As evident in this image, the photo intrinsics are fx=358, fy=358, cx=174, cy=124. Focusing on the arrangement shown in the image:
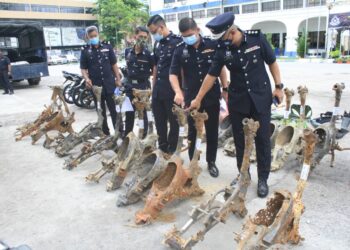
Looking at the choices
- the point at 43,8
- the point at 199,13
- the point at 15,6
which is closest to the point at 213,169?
the point at 199,13

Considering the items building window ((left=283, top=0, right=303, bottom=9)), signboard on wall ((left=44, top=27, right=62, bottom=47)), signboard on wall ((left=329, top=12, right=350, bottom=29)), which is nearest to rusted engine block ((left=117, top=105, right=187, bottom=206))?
signboard on wall ((left=329, top=12, right=350, bottom=29))

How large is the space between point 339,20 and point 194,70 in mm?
24352

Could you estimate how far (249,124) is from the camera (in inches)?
97.0

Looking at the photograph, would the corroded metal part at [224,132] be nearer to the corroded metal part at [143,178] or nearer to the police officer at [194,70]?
the police officer at [194,70]

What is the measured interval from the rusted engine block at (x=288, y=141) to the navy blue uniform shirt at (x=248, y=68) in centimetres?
99

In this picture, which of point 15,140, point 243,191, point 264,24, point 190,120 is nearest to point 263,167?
point 243,191

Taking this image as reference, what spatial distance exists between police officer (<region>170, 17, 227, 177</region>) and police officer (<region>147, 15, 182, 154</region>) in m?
0.34

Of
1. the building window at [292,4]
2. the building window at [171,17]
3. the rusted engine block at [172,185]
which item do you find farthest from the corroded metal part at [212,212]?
the building window at [171,17]

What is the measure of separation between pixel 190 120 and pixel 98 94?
169cm

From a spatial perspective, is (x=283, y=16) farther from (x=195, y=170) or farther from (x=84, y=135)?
(x=195, y=170)

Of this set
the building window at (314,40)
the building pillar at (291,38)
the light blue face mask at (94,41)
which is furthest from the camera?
the building window at (314,40)

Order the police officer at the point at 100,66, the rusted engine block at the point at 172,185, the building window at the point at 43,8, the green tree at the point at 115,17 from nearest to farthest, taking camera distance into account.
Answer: the rusted engine block at the point at 172,185 < the police officer at the point at 100,66 < the green tree at the point at 115,17 < the building window at the point at 43,8

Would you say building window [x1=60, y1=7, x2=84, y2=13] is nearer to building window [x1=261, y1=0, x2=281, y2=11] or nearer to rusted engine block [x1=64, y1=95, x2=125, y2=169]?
Answer: building window [x1=261, y1=0, x2=281, y2=11]

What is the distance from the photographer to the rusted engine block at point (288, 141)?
3.97 metres
